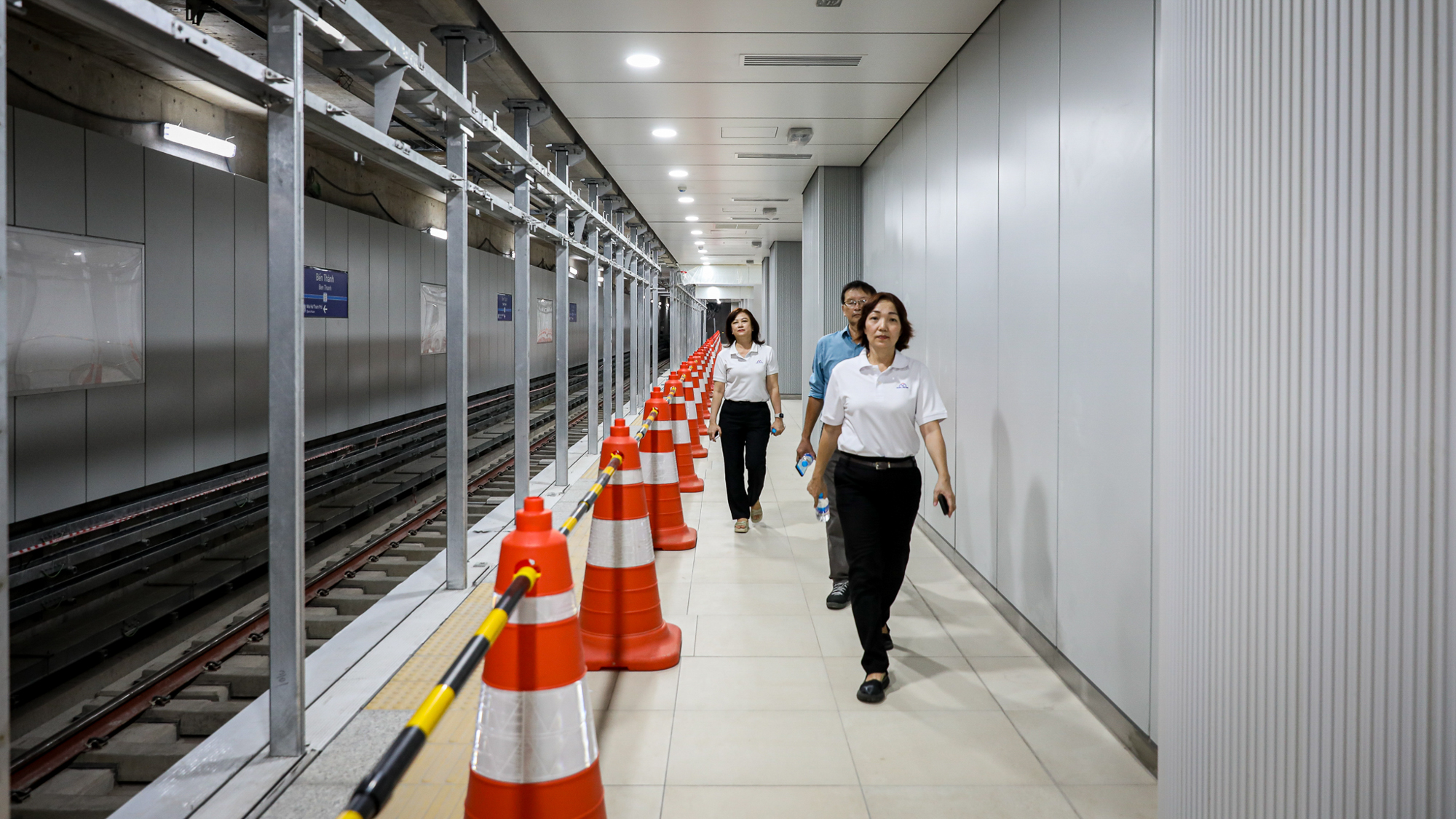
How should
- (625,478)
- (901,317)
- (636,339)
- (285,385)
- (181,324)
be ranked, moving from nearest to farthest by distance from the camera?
(285,385) < (901,317) < (625,478) < (181,324) < (636,339)

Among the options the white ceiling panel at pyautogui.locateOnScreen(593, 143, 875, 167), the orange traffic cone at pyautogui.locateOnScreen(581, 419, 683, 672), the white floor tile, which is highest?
the white ceiling panel at pyautogui.locateOnScreen(593, 143, 875, 167)

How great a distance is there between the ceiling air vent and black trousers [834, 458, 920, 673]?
12.9 ft

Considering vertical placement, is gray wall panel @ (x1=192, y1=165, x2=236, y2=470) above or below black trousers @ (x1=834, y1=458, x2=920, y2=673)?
above

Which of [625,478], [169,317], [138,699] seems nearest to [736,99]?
[625,478]

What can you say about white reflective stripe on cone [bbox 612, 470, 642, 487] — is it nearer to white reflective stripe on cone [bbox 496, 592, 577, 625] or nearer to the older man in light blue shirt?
the older man in light blue shirt

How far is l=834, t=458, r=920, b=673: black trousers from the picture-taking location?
379cm

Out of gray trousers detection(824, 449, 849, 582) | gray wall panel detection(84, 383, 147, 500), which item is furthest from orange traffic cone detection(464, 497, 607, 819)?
gray wall panel detection(84, 383, 147, 500)

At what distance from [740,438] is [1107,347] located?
3.74 meters

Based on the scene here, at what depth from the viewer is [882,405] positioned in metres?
3.80

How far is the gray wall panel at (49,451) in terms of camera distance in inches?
258

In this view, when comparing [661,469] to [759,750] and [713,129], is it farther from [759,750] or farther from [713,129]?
[713,129]

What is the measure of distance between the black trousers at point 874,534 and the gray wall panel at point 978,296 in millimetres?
1560

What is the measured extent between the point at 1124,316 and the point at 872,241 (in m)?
6.73

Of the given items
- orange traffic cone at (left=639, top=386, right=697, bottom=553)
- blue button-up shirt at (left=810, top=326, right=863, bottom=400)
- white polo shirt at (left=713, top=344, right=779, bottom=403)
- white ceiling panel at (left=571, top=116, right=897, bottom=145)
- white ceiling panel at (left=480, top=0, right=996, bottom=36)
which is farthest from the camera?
white ceiling panel at (left=571, top=116, right=897, bottom=145)
